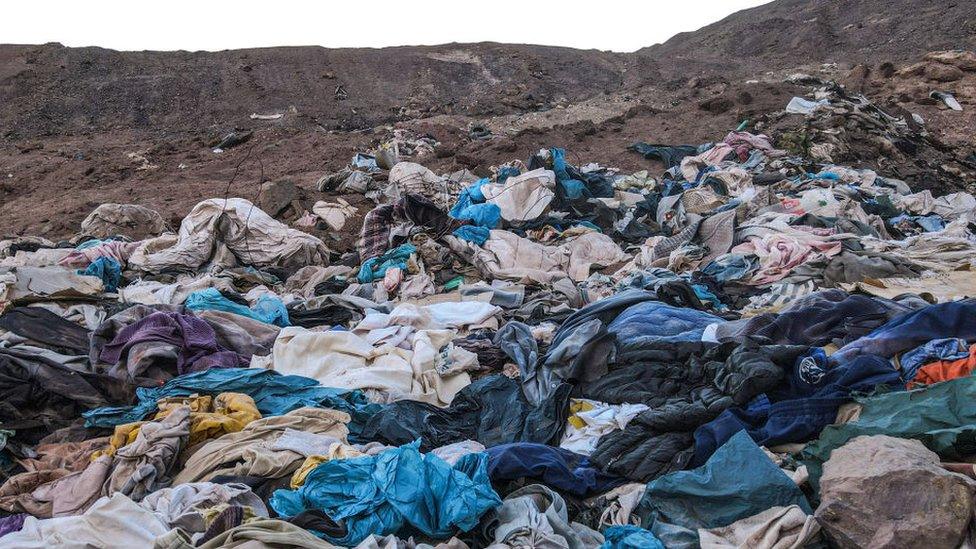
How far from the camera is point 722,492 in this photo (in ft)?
8.85

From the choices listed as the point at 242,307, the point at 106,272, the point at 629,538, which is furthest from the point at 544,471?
the point at 106,272

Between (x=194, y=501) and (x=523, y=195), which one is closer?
(x=194, y=501)

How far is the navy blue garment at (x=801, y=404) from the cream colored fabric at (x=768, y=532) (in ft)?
1.68

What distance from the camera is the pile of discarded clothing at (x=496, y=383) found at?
8.71 ft

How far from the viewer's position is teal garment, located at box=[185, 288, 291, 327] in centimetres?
541

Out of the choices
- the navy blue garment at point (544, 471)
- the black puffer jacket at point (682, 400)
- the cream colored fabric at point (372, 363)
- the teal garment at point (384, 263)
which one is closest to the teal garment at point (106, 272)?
the teal garment at point (384, 263)

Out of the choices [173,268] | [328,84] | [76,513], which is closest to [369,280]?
[173,268]

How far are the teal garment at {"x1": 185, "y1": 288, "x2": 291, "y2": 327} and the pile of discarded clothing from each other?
0.03 metres

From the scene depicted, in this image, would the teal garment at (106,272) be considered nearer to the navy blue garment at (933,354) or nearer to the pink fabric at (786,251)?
the pink fabric at (786,251)

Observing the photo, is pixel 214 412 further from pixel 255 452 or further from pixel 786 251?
pixel 786 251

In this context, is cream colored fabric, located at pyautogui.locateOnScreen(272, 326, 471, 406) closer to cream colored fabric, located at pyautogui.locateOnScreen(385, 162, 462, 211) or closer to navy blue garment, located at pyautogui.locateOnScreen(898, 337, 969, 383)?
navy blue garment, located at pyautogui.locateOnScreen(898, 337, 969, 383)

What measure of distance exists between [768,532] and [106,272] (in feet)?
19.3

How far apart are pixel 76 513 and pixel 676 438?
2.63 m

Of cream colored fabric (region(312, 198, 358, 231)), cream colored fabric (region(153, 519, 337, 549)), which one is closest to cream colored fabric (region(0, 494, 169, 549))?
cream colored fabric (region(153, 519, 337, 549))
